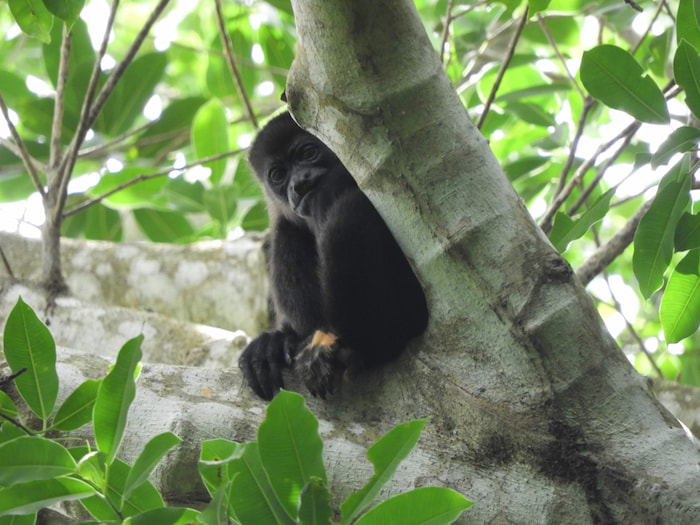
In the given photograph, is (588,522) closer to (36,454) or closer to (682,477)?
(682,477)

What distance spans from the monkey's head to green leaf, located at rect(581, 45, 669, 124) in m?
1.13

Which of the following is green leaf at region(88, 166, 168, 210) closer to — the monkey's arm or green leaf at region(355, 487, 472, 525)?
the monkey's arm

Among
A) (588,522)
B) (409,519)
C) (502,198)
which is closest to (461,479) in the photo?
(588,522)

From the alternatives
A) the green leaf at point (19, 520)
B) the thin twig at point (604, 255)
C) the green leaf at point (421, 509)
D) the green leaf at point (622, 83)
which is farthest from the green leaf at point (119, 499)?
the thin twig at point (604, 255)

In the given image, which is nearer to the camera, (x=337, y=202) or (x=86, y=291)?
(x=337, y=202)

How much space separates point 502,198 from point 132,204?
10.7ft

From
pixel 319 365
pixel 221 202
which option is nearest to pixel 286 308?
pixel 319 365

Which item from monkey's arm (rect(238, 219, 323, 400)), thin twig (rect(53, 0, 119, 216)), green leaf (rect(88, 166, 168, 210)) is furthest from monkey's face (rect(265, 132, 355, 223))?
thin twig (rect(53, 0, 119, 216))

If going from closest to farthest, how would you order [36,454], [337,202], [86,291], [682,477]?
[36,454]
[682,477]
[337,202]
[86,291]

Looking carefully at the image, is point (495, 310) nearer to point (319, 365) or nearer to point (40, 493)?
point (319, 365)

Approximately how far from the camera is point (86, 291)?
4.63 metres

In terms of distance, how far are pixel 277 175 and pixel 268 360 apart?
1.51 m

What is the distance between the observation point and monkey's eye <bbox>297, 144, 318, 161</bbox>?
3689 millimetres

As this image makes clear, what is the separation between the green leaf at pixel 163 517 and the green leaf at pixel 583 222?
1.42 m
